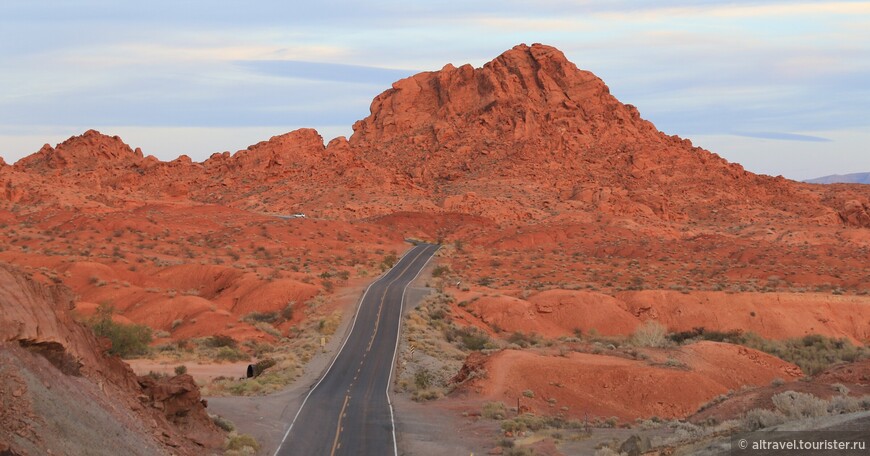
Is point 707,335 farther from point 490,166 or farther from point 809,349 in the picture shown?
point 490,166

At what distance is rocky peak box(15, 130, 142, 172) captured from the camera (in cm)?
13438

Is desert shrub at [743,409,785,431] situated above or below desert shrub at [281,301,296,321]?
above

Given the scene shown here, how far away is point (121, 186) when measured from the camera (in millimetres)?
127188

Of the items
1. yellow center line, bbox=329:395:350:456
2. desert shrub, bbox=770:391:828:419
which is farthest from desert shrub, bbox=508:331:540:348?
desert shrub, bbox=770:391:828:419

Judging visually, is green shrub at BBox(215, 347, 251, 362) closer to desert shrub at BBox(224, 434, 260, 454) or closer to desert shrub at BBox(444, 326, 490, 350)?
desert shrub at BBox(444, 326, 490, 350)

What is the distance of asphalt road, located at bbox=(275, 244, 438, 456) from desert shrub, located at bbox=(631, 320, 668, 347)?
45.6 ft

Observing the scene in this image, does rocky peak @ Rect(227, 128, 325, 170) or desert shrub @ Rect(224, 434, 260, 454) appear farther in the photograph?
rocky peak @ Rect(227, 128, 325, 170)

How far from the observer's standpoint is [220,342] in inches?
1871

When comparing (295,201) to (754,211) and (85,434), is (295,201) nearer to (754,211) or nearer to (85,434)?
(754,211)

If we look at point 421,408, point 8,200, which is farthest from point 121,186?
point 421,408

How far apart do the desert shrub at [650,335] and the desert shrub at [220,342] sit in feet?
73.0

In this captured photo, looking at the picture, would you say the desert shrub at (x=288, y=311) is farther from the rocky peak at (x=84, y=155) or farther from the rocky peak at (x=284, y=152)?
the rocky peak at (x=84, y=155)

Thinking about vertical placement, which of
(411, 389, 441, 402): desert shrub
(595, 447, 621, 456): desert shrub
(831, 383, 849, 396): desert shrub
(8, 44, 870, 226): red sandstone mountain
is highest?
(8, 44, 870, 226): red sandstone mountain

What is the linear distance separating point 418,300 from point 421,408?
26.3 meters
